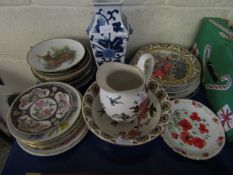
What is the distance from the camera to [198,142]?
0.49m

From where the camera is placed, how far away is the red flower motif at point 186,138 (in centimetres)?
49

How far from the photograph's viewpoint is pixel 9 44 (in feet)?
2.23

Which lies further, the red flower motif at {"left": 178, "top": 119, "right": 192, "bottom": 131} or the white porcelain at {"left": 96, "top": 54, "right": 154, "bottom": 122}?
the red flower motif at {"left": 178, "top": 119, "right": 192, "bottom": 131}

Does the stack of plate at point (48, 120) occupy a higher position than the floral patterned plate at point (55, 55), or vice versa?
the floral patterned plate at point (55, 55)

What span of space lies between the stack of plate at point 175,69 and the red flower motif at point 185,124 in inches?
2.6

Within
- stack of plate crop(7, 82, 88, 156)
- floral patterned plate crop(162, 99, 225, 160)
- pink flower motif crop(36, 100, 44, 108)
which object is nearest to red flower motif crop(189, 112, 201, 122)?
floral patterned plate crop(162, 99, 225, 160)

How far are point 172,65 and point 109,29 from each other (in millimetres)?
221

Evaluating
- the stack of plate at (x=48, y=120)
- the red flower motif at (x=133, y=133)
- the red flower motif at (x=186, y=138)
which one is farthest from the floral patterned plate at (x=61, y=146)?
the red flower motif at (x=186, y=138)

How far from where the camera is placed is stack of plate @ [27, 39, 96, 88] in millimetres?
549

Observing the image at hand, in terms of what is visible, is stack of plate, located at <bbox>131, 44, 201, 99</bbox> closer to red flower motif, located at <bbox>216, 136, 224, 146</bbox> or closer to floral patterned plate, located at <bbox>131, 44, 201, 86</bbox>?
floral patterned plate, located at <bbox>131, 44, 201, 86</bbox>

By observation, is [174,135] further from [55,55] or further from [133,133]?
[55,55]

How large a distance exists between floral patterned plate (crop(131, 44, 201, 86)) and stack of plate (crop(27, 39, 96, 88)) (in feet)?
0.44

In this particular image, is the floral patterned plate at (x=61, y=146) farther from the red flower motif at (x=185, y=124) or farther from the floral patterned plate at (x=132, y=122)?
the red flower motif at (x=185, y=124)

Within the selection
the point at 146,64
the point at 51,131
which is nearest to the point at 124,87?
the point at 146,64
